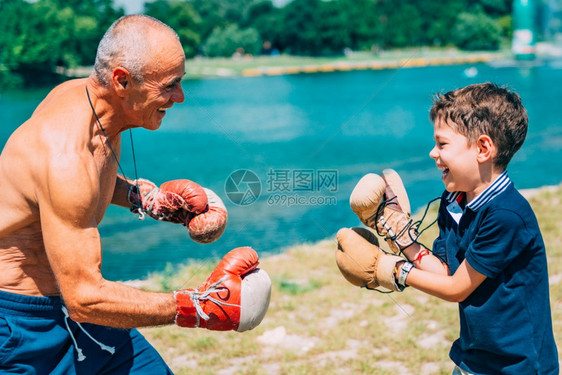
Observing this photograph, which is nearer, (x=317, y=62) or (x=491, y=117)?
(x=491, y=117)

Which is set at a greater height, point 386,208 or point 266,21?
point 386,208

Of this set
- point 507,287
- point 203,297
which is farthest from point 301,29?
point 507,287

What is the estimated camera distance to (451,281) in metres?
2.35

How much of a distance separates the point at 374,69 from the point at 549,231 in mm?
69623

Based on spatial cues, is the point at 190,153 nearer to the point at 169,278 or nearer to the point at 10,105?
the point at 169,278

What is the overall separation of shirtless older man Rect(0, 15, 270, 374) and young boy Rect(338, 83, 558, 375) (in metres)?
0.83

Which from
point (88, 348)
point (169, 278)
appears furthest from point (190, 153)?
point (88, 348)

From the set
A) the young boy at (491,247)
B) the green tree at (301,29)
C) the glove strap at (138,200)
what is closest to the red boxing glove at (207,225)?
the glove strap at (138,200)

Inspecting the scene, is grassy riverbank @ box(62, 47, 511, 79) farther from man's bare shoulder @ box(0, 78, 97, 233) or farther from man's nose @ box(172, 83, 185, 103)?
man's bare shoulder @ box(0, 78, 97, 233)

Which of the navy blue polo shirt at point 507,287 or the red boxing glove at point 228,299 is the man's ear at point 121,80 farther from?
the navy blue polo shirt at point 507,287

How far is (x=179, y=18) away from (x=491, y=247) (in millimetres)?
72033

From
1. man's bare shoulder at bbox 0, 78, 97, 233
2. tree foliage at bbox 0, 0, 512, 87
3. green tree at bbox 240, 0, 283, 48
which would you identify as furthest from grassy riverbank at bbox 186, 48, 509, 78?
man's bare shoulder at bbox 0, 78, 97, 233

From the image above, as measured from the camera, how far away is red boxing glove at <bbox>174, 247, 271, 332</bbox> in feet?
7.97

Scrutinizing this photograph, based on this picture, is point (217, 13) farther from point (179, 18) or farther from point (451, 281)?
point (451, 281)
